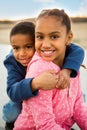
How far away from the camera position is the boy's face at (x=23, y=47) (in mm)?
1214

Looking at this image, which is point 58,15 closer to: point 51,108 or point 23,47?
point 23,47

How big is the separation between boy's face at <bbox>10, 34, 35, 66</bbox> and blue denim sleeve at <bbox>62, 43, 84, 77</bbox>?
0.49 feet

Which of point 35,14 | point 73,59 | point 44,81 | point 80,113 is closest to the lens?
point 44,81

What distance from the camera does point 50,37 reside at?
1115mm

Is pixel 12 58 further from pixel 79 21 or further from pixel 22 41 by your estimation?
pixel 79 21

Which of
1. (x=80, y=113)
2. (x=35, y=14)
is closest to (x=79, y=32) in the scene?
(x=35, y=14)

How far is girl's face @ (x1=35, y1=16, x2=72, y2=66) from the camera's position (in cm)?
110

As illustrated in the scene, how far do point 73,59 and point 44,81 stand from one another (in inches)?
7.1

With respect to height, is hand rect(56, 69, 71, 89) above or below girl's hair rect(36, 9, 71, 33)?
below

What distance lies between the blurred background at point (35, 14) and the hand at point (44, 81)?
722 mm

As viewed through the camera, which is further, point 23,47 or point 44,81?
point 23,47

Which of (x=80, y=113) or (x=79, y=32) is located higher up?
(x=79, y=32)

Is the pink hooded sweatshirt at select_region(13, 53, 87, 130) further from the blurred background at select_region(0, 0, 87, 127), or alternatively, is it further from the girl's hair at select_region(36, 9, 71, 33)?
the blurred background at select_region(0, 0, 87, 127)

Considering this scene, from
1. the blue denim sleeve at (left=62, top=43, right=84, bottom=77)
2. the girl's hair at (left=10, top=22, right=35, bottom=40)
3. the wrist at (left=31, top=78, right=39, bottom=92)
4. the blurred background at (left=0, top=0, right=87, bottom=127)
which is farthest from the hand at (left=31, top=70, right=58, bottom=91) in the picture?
the blurred background at (left=0, top=0, right=87, bottom=127)
